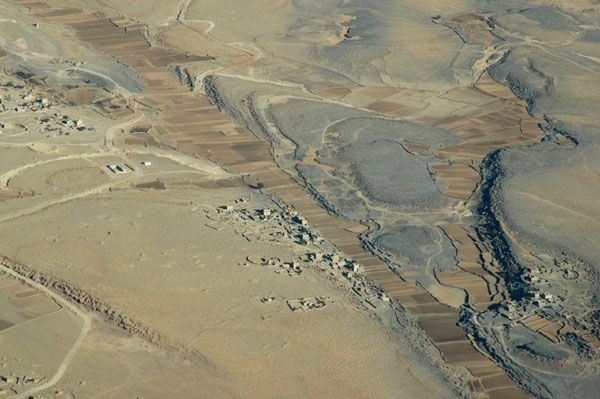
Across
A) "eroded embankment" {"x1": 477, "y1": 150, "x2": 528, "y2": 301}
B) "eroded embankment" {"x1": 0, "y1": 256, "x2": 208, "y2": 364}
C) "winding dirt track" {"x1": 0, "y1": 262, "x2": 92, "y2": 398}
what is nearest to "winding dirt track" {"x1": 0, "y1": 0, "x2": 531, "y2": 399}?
"winding dirt track" {"x1": 0, "y1": 262, "x2": 92, "y2": 398}

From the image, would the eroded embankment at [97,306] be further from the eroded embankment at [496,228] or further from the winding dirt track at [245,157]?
the eroded embankment at [496,228]

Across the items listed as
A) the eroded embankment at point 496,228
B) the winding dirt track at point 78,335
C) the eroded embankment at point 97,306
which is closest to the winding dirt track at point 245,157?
the winding dirt track at point 78,335

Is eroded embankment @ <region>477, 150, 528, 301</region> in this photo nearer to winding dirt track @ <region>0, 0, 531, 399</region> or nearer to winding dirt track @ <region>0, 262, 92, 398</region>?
winding dirt track @ <region>0, 0, 531, 399</region>

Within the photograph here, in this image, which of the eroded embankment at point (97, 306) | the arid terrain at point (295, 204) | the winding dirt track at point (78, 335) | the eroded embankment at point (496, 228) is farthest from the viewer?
the eroded embankment at point (496, 228)

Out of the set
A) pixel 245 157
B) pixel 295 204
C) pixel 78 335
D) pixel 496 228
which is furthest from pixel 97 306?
pixel 496 228

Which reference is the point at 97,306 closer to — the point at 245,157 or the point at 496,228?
the point at 245,157

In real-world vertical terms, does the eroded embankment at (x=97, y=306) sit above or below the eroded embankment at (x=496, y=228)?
below

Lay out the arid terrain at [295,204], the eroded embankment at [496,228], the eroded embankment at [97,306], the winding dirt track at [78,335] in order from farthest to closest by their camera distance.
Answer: the eroded embankment at [496,228]
the eroded embankment at [97,306]
the arid terrain at [295,204]
the winding dirt track at [78,335]

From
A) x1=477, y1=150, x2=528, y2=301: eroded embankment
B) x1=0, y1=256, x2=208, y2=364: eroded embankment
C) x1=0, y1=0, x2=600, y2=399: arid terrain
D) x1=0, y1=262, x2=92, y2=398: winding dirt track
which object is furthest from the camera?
x1=477, y1=150, x2=528, y2=301: eroded embankment
